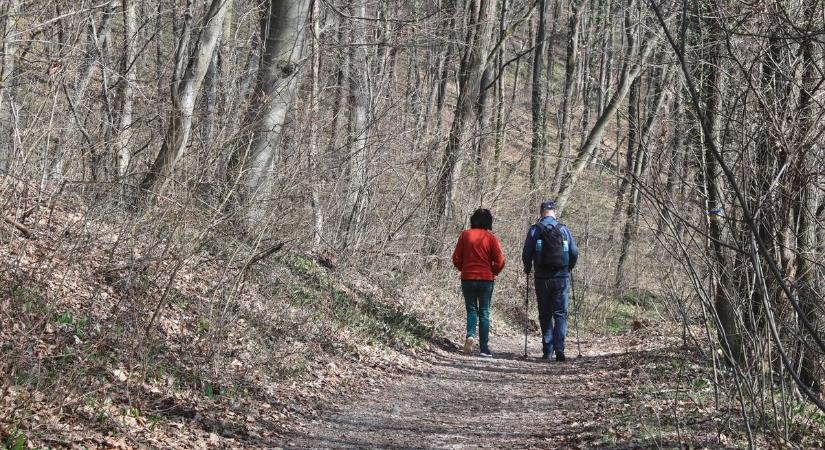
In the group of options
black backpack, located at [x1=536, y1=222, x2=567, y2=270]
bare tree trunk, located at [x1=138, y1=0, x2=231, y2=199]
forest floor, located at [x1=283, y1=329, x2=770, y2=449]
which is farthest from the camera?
black backpack, located at [x1=536, y1=222, x2=567, y2=270]

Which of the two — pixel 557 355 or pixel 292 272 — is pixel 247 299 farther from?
pixel 557 355

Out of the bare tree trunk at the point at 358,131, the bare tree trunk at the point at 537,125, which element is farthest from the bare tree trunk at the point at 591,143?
the bare tree trunk at the point at 358,131

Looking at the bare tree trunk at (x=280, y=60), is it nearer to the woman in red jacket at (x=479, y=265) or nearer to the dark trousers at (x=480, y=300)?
the woman in red jacket at (x=479, y=265)

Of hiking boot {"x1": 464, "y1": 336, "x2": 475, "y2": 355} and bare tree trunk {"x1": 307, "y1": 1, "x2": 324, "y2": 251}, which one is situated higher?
bare tree trunk {"x1": 307, "y1": 1, "x2": 324, "y2": 251}

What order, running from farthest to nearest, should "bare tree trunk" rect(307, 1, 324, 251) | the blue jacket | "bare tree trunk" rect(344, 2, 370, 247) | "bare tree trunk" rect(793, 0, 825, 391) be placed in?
"bare tree trunk" rect(344, 2, 370, 247), the blue jacket, "bare tree trunk" rect(307, 1, 324, 251), "bare tree trunk" rect(793, 0, 825, 391)

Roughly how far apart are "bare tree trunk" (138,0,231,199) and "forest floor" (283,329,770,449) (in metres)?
2.95

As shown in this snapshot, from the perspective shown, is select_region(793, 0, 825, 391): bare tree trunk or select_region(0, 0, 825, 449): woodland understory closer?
select_region(0, 0, 825, 449): woodland understory

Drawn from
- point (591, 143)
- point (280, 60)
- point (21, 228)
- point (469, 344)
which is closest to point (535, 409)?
point (469, 344)

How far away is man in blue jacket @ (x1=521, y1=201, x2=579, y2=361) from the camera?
11.2 metres

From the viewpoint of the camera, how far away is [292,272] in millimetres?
10742

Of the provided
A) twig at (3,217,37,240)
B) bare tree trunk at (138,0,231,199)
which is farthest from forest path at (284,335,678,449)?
bare tree trunk at (138,0,231,199)

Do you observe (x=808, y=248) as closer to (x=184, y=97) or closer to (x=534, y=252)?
(x=534, y=252)

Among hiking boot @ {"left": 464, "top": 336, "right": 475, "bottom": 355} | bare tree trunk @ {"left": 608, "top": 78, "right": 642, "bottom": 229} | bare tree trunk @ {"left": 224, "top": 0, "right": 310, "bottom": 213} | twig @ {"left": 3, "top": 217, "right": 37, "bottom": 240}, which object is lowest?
hiking boot @ {"left": 464, "top": 336, "right": 475, "bottom": 355}

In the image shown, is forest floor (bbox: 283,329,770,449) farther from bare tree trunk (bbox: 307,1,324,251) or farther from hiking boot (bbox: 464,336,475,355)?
bare tree trunk (bbox: 307,1,324,251)
